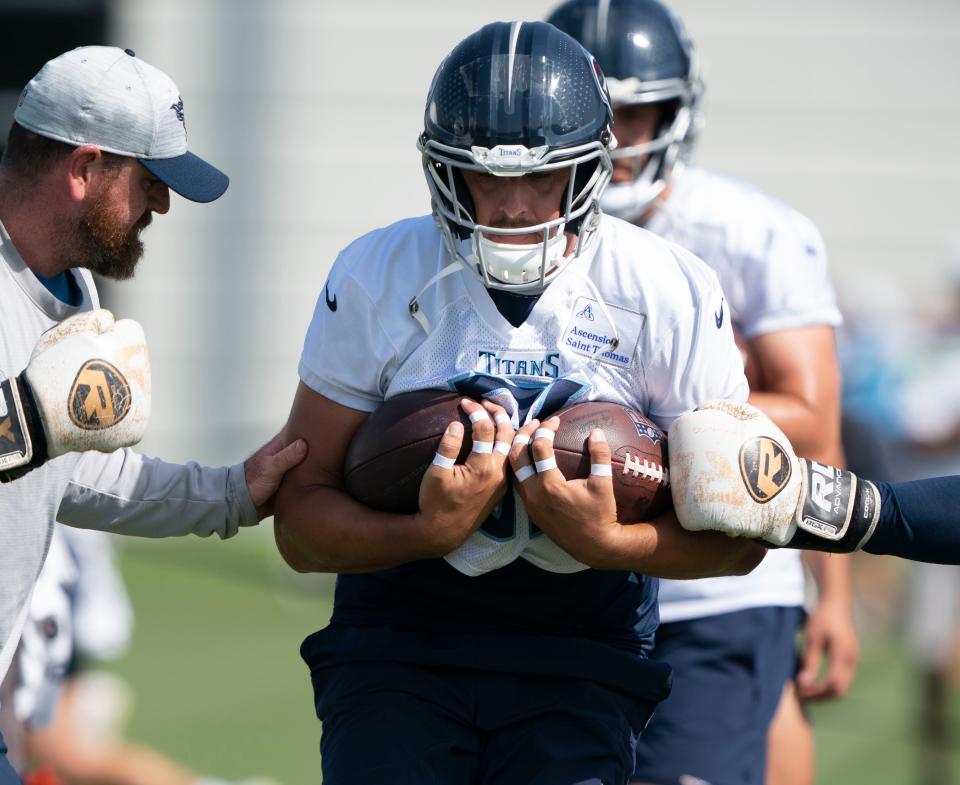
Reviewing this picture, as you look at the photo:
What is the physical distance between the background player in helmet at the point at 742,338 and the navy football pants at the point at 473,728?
739mm

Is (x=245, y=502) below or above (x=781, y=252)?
below

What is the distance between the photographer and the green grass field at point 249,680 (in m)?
6.26

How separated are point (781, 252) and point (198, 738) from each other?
3.58 meters

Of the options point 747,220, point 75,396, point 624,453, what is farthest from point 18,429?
point 747,220

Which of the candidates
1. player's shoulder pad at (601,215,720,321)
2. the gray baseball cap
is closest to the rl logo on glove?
the gray baseball cap

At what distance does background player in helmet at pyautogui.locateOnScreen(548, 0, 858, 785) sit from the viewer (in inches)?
155

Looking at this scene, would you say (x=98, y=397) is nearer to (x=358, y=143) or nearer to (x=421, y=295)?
(x=421, y=295)

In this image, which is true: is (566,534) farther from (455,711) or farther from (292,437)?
(292,437)

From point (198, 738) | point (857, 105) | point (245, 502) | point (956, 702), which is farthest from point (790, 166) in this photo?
point (245, 502)

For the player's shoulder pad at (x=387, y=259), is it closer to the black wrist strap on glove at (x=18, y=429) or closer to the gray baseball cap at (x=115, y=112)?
the gray baseball cap at (x=115, y=112)

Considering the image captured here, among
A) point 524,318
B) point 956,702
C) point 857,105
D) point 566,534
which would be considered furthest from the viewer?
point 857,105

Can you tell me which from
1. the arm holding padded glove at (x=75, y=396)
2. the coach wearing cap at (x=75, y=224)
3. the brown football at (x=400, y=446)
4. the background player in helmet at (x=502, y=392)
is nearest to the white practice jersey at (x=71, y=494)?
the coach wearing cap at (x=75, y=224)

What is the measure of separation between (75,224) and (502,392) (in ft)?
3.33

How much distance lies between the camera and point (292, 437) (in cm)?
334
